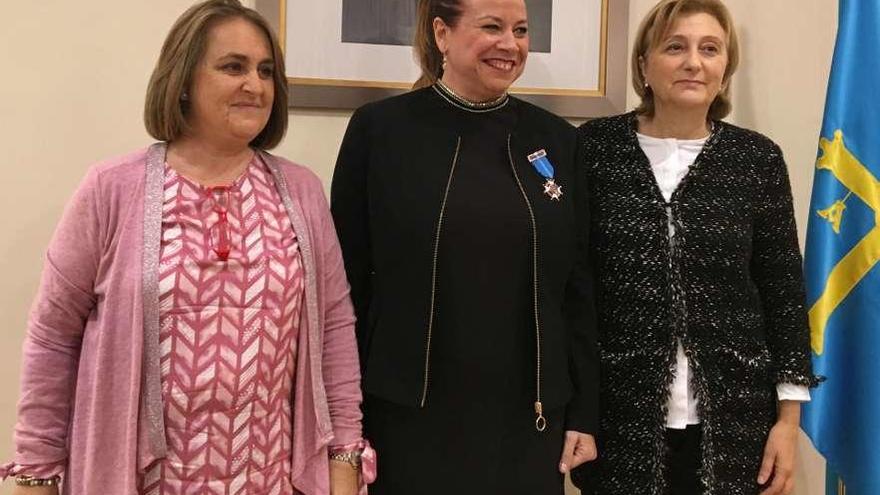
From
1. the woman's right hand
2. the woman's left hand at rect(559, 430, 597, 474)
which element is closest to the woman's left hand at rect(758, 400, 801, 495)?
the woman's left hand at rect(559, 430, 597, 474)

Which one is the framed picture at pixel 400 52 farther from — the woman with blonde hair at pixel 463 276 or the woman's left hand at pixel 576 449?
the woman's left hand at pixel 576 449

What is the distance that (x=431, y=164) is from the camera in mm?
1532

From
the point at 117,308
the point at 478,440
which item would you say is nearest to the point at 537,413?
the point at 478,440

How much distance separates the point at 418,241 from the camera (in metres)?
1.50

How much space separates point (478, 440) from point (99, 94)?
4.04ft

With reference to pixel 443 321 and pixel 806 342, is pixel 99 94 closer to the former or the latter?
pixel 443 321

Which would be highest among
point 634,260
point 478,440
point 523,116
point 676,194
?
Result: point 523,116

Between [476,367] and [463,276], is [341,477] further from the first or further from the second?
[463,276]

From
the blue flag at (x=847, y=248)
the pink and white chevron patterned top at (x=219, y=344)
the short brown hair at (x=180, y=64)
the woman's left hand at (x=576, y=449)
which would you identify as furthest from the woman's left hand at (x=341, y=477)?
the blue flag at (x=847, y=248)

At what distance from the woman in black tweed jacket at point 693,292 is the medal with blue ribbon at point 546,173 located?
0.15 metres

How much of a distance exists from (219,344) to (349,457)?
13.1 inches

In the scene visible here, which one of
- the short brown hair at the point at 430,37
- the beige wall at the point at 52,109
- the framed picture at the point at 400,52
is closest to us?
the short brown hair at the point at 430,37

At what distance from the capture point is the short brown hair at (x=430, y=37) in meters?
1.56

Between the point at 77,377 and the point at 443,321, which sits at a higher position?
the point at 443,321
